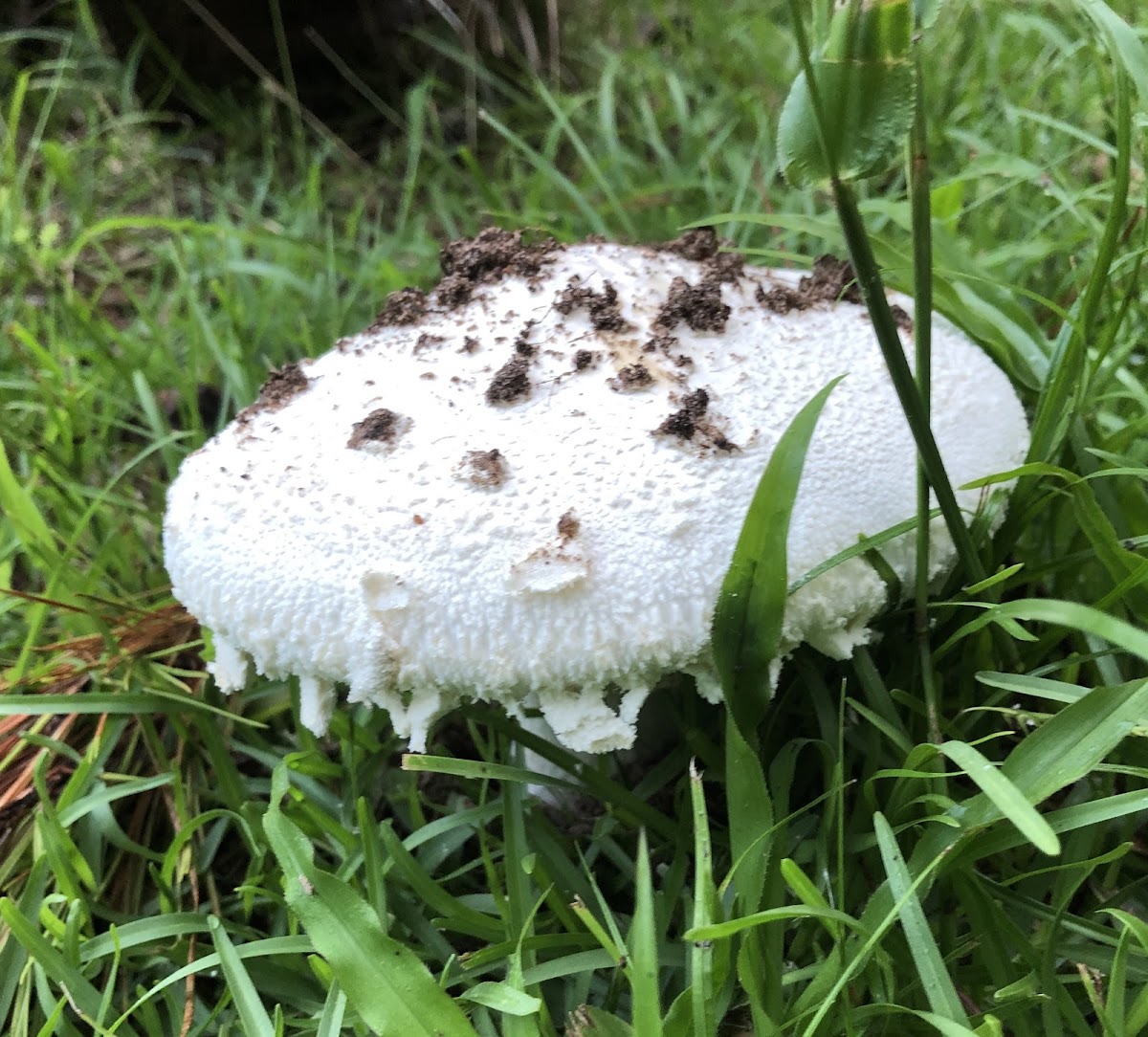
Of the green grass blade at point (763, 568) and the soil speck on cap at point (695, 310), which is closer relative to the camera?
the green grass blade at point (763, 568)

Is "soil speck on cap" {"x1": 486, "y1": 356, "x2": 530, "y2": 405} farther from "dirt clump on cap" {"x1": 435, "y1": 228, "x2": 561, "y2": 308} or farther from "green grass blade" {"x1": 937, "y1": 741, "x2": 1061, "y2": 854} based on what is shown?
"green grass blade" {"x1": 937, "y1": 741, "x2": 1061, "y2": 854}

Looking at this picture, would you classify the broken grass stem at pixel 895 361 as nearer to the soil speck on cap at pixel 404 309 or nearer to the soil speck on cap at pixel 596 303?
the soil speck on cap at pixel 596 303

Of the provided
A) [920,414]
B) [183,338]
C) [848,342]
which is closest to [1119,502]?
[848,342]

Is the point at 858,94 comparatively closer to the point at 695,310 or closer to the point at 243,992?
the point at 695,310

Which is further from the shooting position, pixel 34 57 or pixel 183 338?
pixel 34 57

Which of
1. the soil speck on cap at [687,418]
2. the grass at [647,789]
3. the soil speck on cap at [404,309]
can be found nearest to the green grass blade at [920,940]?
the grass at [647,789]

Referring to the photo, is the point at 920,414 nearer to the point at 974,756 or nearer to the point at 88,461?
the point at 974,756
